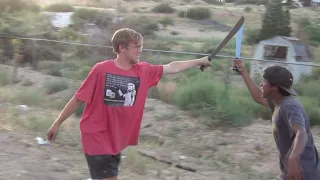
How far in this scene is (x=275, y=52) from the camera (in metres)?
16.4

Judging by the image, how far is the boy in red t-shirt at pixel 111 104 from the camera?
158 inches

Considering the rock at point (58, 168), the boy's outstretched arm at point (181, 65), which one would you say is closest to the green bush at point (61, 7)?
the rock at point (58, 168)

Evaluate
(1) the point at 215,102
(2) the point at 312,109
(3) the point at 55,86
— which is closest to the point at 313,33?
(3) the point at 55,86

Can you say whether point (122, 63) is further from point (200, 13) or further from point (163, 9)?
point (163, 9)

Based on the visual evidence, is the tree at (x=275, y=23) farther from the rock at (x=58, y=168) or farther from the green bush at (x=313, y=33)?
the rock at (x=58, y=168)

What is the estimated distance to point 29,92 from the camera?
12.3m

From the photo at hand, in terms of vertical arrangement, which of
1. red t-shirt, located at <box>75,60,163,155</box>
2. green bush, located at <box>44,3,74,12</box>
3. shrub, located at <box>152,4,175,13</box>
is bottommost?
shrub, located at <box>152,4,175,13</box>

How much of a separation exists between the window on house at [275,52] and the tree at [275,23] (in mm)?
11437

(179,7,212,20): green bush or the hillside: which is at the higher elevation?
the hillside

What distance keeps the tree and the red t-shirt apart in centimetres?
2467

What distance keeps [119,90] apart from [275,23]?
25956 millimetres

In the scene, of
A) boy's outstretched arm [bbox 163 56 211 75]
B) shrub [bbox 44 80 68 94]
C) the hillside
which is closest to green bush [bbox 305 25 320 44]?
shrub [bbox 44 80 68 94]

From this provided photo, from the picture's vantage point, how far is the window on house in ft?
52.9

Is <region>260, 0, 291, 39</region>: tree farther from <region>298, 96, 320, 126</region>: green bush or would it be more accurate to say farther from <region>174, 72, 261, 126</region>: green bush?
<region>298, 96, 320, 126</region>: green bush
